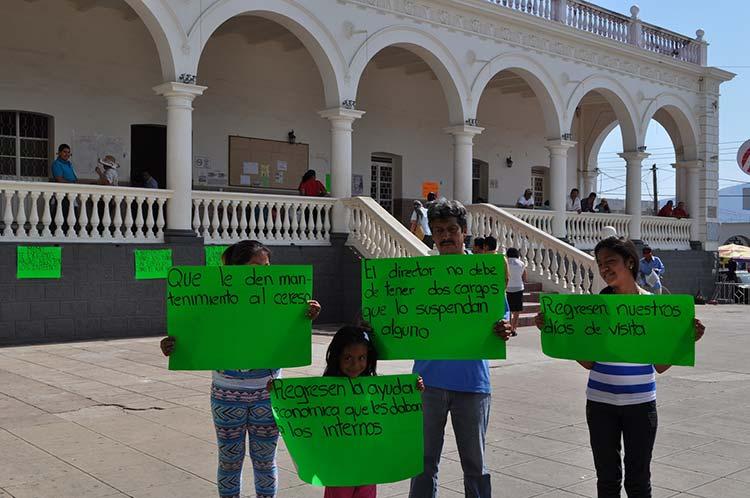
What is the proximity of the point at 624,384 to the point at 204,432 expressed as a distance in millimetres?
3990

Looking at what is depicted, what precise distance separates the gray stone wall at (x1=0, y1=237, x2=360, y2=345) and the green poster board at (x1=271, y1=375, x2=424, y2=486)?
9.90 metres

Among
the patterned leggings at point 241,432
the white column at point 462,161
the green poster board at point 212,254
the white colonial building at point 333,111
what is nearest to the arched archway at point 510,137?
the white colonial building at point 333,111

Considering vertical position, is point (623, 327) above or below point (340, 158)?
below

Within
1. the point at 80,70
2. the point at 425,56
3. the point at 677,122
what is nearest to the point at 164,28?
the point at 80,70

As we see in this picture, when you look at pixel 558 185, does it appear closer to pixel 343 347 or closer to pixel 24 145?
pixel 24 145

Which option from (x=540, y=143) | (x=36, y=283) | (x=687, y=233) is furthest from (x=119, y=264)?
(x=687, y=233)

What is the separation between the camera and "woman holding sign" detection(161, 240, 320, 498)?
13.2 feet

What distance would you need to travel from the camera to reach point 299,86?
771 inches

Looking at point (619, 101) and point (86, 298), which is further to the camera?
point (619, 101)

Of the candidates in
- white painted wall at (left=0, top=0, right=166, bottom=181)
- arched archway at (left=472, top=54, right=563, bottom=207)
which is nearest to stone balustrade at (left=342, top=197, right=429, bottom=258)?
white painted wall at (left=0, top=0, right=166, bottom=181)

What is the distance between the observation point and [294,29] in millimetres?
15641

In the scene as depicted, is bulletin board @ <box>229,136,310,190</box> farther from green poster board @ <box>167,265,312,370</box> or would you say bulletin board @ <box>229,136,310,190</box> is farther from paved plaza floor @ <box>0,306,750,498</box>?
green poster board @ <box>167,265,312,370</box>

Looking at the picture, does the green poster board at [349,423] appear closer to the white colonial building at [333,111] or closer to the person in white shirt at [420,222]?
the white colonial building at [333,111]

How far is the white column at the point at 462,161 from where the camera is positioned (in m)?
18.5
